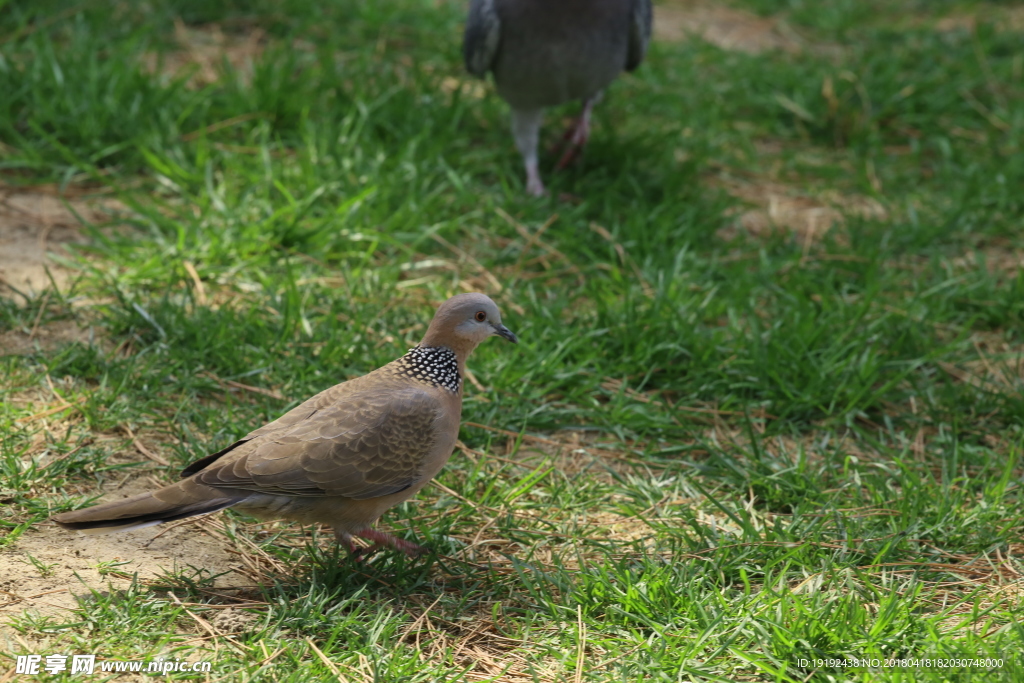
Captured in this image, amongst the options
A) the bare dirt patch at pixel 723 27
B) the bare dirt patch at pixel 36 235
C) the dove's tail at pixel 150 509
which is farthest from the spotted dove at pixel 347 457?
the bare dirt patch at pixel 723 27

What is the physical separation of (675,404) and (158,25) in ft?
14.0

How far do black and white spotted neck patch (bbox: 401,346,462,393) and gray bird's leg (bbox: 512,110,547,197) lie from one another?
2359mm

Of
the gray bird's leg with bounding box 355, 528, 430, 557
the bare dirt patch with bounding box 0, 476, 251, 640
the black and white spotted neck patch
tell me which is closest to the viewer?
the bare dirt patch with bounding box 0, 476, 251, 640

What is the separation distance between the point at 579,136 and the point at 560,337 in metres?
1.83

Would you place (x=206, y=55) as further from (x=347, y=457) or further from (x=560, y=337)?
(x=347, y=457)

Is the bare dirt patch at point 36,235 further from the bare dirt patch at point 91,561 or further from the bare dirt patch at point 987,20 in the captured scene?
the bare dirt patch at point 987,20

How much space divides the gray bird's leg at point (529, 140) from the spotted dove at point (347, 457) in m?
2.30

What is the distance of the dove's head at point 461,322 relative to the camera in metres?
3.17

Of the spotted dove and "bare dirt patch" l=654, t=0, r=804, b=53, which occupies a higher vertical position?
"bare dirt patch" l=654, t=0, r=804, b=53

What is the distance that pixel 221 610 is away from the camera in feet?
9.03

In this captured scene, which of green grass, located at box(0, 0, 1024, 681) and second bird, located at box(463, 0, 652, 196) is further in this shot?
second bird, located at box(463, 0, 652, 196)

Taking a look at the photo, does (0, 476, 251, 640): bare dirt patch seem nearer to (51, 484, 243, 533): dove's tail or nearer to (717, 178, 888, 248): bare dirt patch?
(51, 484, 243, 533): dove's tail

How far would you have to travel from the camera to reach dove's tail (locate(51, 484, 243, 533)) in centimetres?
259

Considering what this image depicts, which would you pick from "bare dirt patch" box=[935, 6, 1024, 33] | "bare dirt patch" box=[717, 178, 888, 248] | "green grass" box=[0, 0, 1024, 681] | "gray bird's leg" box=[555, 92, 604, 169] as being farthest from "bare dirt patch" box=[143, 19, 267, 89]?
"bare dirt patch" box=[935, 6, 1024, 33]
